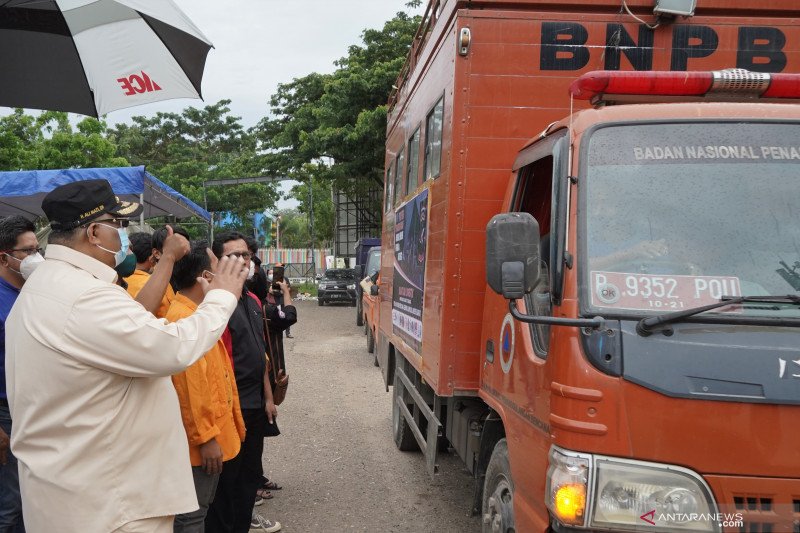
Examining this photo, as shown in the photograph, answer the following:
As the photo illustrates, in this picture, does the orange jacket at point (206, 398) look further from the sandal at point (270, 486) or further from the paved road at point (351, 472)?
the sandal at point (270, 486)

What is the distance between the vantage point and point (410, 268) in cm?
537

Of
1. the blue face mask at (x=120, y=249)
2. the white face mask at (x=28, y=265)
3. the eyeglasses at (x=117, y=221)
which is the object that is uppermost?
the eyeglasses at (x=117, y=221)

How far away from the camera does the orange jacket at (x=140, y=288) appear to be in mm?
3438

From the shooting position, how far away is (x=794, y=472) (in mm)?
2123

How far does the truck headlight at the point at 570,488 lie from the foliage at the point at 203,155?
84.9ft

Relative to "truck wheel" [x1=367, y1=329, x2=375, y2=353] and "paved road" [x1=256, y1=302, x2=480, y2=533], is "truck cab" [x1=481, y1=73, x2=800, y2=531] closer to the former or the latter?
"paved road" [x1=256, y1=302, x2=480, y2=533]

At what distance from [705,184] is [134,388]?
2.21 meters

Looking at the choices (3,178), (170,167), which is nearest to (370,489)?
(3,178)


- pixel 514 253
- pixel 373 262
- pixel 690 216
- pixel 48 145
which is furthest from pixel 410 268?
pixel 48 145

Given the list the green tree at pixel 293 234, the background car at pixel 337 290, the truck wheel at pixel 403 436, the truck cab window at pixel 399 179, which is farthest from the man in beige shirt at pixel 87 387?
the green tree at pixel 293 234

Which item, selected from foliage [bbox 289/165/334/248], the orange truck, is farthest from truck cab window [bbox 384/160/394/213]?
foliage [bbox 289/165/334/248]

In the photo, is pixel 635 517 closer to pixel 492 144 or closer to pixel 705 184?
pixel 705 184

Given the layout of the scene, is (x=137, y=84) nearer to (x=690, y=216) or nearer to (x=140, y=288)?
(x=140, y=288)

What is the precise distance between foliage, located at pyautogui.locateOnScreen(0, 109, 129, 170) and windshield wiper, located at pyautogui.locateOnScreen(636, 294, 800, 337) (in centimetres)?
1593
